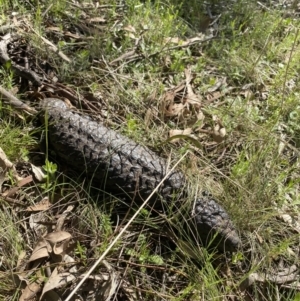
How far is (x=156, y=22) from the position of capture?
2793 millimetres

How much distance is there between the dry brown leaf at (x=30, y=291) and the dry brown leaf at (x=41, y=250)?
10cm

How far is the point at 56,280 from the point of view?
5.68ft

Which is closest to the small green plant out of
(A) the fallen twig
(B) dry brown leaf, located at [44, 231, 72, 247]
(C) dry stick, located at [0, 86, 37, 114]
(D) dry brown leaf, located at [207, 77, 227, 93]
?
(B) dry brown leaf, located at [44, 231, 72, 247]

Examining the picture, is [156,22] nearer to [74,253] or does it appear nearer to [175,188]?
[175,188]

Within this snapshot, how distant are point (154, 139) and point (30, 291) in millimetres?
936

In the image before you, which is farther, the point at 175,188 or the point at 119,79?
the point at 119,79

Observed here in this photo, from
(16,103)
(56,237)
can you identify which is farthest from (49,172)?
(16,103)

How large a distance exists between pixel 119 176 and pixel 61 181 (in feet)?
0.94

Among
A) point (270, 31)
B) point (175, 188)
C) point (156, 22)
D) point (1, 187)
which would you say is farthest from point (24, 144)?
point (270, 31)

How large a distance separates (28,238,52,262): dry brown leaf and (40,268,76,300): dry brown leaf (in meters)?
0.08

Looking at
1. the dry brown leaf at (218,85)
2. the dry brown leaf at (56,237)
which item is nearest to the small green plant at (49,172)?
the dry brown leaf at (56,237)

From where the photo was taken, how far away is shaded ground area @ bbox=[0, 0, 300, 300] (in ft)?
6.01

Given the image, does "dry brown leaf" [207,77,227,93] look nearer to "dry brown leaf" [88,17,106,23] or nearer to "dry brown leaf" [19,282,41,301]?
"dry brown leaf" [88,17,106,23]

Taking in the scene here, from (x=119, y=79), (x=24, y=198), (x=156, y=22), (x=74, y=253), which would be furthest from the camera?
(x=156, y=22)
